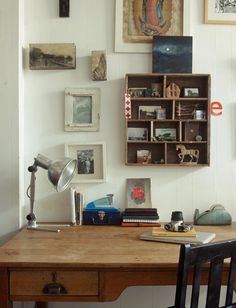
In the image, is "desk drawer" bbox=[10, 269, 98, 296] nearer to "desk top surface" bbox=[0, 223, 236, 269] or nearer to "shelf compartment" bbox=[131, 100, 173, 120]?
"desk top surface" bbox=[0, 223, 236, 269]

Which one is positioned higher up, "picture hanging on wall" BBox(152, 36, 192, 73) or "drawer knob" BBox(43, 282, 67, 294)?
"picture hanging on wall" BBox(152, 36, 192, 73)

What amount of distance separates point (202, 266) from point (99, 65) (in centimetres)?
136

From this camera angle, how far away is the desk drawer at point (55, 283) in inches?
62.5

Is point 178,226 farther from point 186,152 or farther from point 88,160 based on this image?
point 88,160

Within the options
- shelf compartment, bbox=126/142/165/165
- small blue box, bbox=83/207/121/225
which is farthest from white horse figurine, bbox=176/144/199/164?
small blue box, bbox=83/207/121/225

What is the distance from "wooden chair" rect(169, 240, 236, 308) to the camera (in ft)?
3.97

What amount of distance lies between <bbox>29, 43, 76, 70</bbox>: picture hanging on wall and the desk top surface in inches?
36.0

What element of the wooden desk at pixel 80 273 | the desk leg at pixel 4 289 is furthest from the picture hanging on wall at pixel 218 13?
the desk leg at pixel 4 289

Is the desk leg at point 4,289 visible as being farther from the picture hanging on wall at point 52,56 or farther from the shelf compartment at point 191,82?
the shelf compartment at point 191,82

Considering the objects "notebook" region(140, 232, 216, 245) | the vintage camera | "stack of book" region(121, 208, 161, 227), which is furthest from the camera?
"stack of book" region(121, 208, 161, 227)

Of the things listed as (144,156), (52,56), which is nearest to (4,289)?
(144,156)

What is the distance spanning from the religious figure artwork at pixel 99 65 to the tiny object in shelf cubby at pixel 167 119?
144 millimetres

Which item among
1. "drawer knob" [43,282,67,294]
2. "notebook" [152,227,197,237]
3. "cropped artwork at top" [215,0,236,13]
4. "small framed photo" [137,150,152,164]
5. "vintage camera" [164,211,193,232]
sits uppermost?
"cropped artwork at top" [215,0,236,13]

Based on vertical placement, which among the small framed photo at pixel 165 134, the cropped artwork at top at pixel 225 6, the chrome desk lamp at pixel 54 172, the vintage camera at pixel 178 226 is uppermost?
the cropped artwork at top at pixel 225 6
